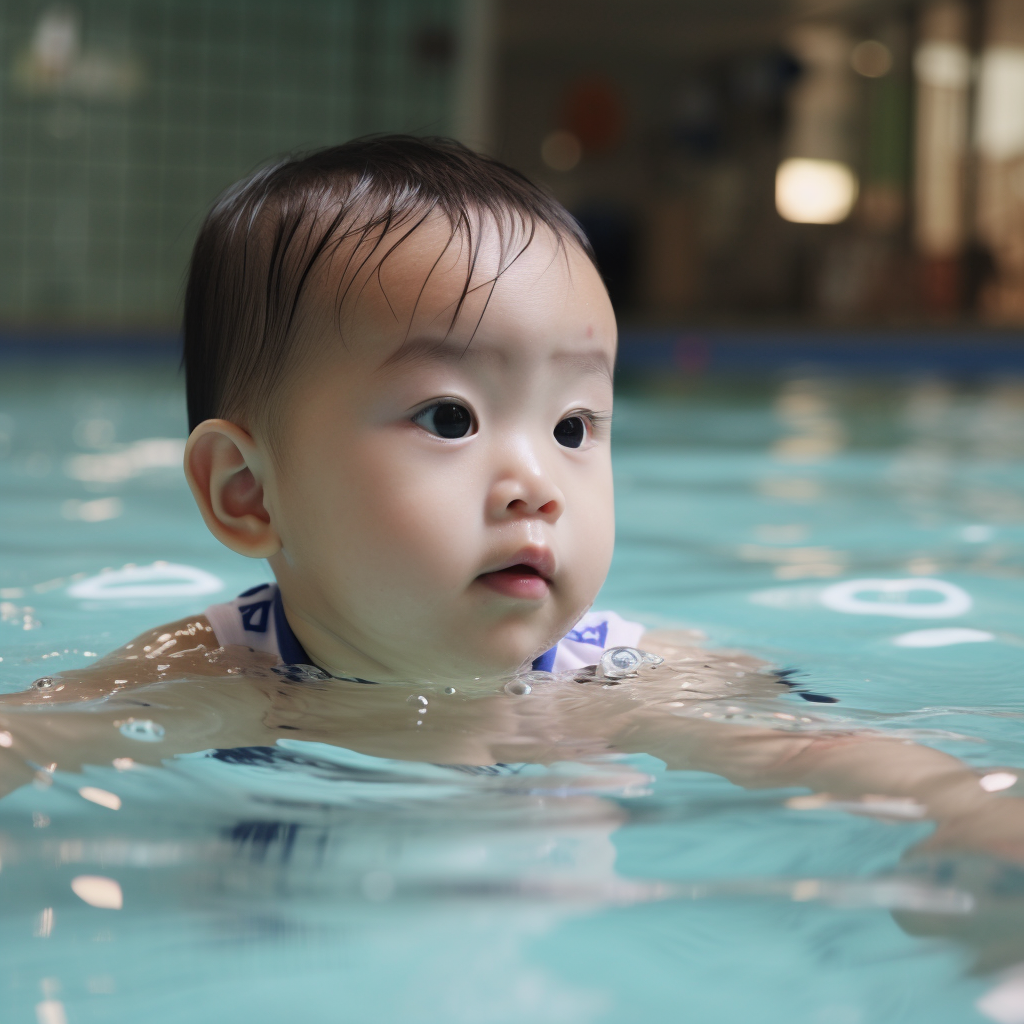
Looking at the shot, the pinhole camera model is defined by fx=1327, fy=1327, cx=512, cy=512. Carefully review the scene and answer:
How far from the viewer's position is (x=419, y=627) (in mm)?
1006

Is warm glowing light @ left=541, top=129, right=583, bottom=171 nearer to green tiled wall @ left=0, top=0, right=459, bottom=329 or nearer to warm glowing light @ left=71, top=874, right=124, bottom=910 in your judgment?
green tiled wall @ left=0, top=0, right=459, bottom=329

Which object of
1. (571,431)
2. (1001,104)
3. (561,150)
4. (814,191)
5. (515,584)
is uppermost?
(1001,104)

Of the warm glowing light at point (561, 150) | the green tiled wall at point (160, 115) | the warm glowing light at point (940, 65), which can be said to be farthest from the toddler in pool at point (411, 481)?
the warm glowing light at point (561, 150)

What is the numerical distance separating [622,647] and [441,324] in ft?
1.31

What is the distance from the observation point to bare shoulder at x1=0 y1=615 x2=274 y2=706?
1061 mm

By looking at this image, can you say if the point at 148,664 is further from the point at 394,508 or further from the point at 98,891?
the point at 98,891

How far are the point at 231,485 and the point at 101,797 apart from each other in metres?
0.36

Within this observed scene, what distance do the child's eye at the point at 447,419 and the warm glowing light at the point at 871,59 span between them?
1238cm

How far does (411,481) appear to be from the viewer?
986mm

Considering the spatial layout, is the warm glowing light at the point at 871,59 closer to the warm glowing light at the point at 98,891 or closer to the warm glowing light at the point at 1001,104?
the warm glowing light at the point at 1001,104

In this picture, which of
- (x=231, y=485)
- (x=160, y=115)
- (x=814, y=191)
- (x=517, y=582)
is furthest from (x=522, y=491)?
(x=814, y=191)

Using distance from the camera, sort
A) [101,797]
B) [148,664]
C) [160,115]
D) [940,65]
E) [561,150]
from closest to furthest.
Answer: [101,797]
[148,664]
[160,115]
[940,65]
[561,150]

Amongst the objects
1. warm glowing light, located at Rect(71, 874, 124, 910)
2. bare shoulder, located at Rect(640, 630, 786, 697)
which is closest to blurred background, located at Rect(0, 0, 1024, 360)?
bare shoulder, located at Rect(640, 630, 786, 697)

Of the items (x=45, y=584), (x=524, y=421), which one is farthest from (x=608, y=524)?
(x=45, y=584)
